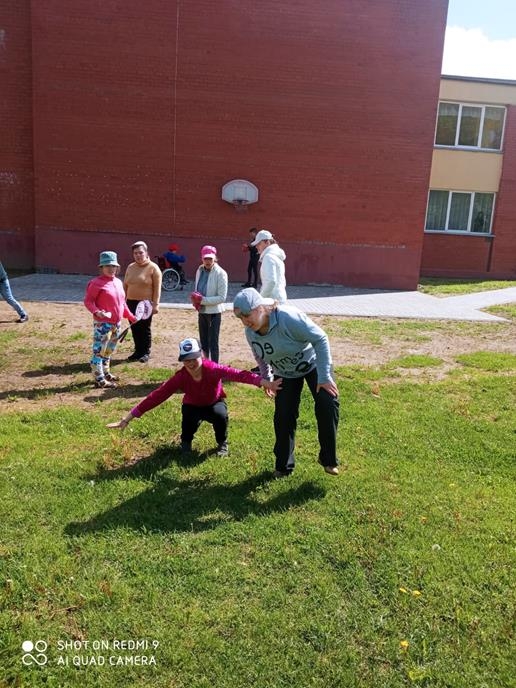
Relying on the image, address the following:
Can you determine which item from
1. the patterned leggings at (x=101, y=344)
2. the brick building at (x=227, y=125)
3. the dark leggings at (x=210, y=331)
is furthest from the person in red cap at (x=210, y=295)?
the brick building at (x=227, y=125)

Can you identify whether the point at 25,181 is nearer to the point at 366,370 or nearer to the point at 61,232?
the point at 61,232

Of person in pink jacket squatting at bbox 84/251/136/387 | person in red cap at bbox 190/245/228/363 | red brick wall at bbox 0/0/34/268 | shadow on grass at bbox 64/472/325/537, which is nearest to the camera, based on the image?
shadow on grass at bbox 64/472/325/537

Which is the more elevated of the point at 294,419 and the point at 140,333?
the point at 294,419

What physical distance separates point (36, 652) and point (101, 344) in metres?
4.37

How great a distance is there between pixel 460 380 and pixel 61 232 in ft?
46.3

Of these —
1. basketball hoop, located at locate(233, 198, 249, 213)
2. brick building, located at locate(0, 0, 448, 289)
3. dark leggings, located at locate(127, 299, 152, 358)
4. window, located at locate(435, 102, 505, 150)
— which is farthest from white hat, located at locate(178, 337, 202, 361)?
window, located at locate(435, 102, 505, 150)

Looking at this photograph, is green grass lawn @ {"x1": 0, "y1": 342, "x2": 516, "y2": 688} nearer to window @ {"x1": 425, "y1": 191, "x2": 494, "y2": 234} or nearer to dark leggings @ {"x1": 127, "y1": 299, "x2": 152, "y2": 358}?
dark leggings @ {"x1": 127, "y1": 299, "x2": 152, "y2": 358}

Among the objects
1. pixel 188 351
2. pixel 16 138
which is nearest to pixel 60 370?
pixel 188 351

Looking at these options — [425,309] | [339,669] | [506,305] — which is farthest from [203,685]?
[506,305]

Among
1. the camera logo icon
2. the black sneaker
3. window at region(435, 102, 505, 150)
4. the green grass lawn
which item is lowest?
the camera logo icon

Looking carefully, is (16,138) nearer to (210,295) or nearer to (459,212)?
(210,295)

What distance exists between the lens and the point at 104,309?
22.3ft

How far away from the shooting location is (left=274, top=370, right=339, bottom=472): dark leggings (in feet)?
14.3

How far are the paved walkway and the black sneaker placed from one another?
823 cm
